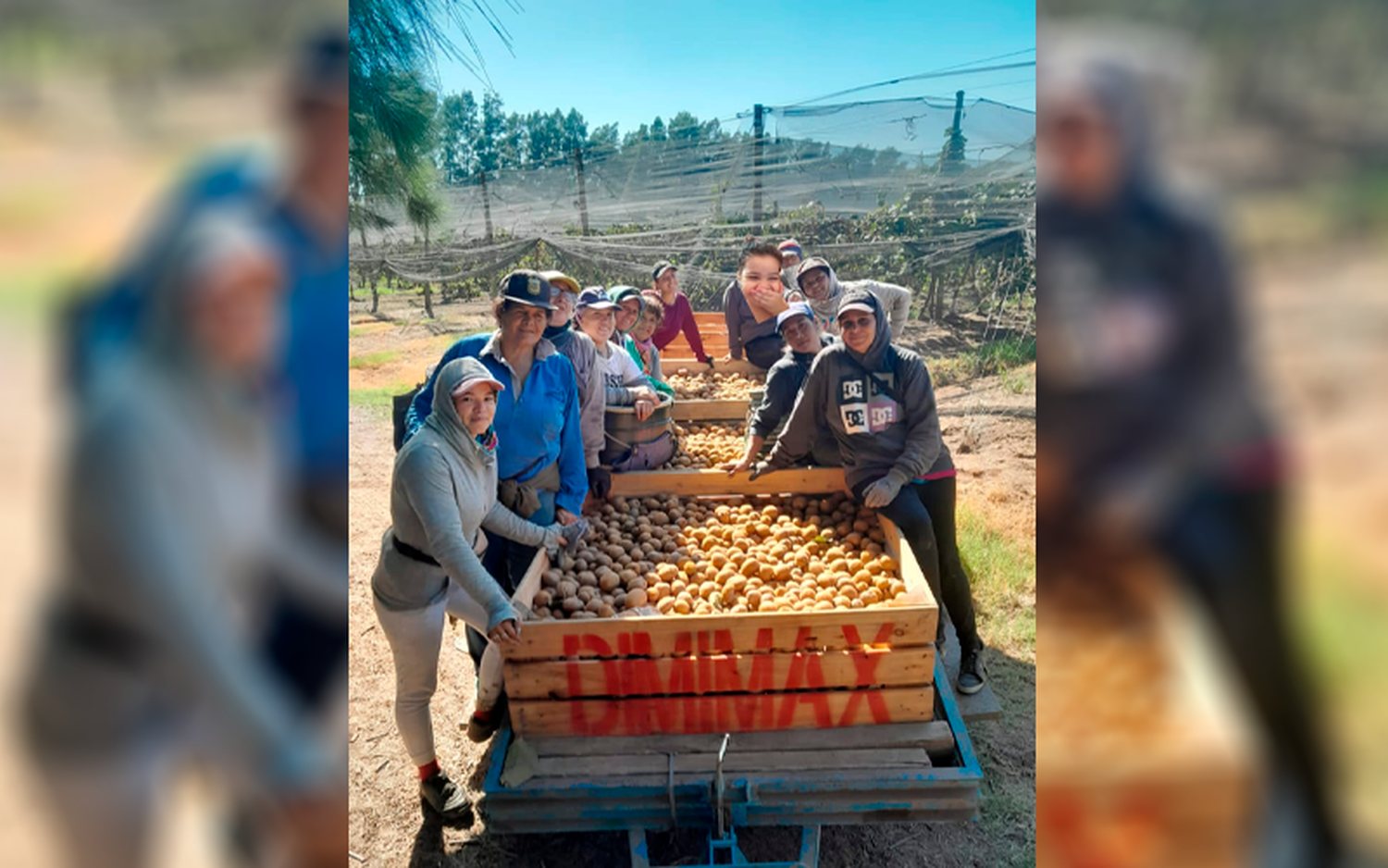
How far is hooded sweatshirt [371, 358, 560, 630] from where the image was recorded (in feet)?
9.46

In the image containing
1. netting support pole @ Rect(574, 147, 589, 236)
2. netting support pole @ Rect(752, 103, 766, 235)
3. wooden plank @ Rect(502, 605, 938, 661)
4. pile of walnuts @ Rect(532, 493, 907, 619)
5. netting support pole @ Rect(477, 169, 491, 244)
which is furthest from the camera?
netting support pole @ Rect(752, 103, 766, 235)

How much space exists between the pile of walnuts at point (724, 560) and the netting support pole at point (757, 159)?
567cm

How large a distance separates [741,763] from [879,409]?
165cm

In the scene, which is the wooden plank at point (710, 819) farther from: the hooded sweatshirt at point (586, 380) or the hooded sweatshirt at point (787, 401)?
the hooded sweatshirt at point (787, 401)

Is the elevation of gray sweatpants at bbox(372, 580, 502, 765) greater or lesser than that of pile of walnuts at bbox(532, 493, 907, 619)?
lesser

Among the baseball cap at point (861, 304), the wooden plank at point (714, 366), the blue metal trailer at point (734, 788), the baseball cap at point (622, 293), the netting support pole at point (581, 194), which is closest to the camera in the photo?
the blue metal trailer at point (734, 788)

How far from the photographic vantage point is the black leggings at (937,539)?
3775mm

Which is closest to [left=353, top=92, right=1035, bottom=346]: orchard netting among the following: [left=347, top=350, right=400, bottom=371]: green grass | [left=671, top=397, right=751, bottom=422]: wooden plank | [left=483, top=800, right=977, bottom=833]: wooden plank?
[left=347, top=350, right=400, bottom=371]: green grass

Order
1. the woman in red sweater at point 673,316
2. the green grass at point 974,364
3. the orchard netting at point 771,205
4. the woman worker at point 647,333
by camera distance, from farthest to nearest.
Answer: the green grass at point 974,364 → the orchard netting at point 771,205 → the woman in red sweater at point 673,316 → the woman worker at point 647,333

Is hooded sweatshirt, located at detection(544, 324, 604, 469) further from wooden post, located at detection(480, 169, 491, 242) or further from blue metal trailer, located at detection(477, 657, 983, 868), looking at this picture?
wooden post, located at detection(480, 169, 491, 242)

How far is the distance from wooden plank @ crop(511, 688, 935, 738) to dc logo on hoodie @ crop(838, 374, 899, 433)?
124cm
